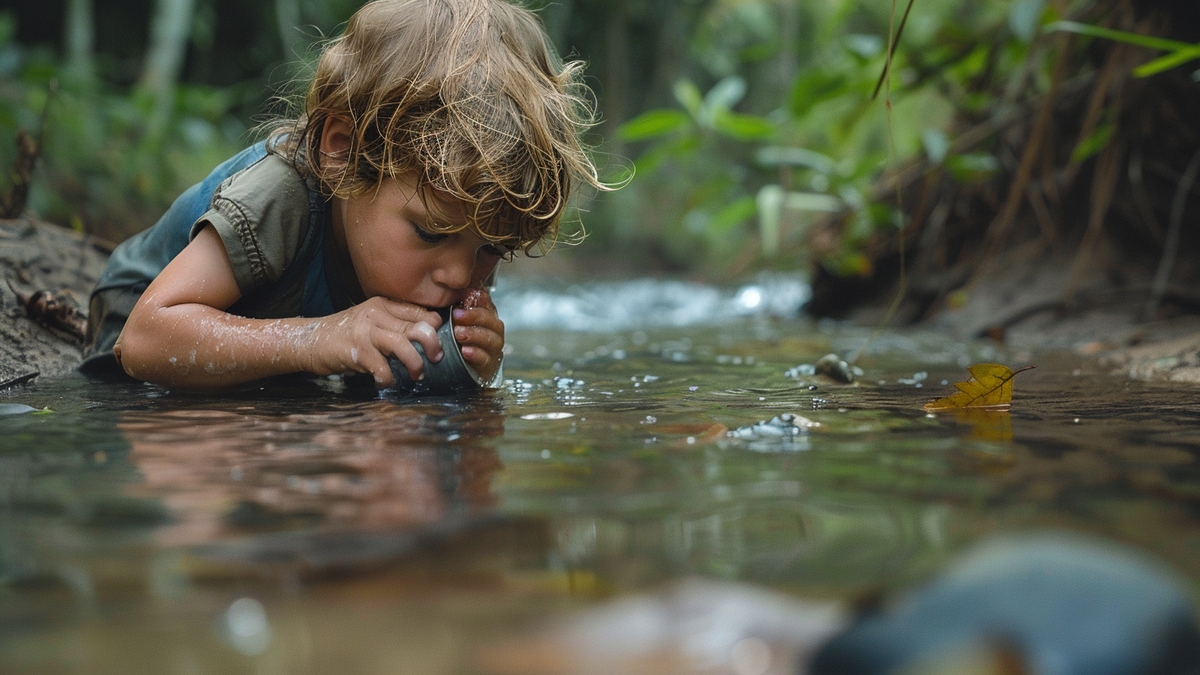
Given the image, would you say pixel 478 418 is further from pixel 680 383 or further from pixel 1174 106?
pixel 1174 106

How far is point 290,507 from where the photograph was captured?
3.39 feet

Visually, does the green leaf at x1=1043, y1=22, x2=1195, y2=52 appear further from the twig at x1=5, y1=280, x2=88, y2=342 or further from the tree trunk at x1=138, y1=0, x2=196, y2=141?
the tree trunk at x1=138, y1=0, x2=196, y2=141

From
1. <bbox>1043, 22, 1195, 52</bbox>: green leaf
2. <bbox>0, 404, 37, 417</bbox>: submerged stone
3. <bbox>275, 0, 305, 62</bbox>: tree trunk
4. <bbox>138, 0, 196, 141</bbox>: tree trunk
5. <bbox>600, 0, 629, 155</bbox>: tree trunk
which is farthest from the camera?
<bbox>600, 0, 629, 155</bbox>: tree trunk

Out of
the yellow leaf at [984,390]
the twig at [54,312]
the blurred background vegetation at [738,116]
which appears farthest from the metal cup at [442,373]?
the twig at [54,312]

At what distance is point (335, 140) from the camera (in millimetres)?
2332

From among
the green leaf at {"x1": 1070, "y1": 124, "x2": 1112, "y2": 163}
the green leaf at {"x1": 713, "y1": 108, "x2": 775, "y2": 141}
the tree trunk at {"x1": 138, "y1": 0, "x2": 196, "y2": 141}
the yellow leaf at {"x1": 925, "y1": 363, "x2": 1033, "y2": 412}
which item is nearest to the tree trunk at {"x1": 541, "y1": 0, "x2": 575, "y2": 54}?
the tree trunk at {"x1": 138, "y1": 0, "x2": 196, "y2": 141}

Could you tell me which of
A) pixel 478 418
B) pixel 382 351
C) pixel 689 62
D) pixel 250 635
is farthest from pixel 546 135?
pixel 689 62

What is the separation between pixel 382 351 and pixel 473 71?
2.35 ft

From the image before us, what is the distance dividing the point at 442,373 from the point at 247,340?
43cm

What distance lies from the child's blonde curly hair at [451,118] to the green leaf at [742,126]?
2358 mm

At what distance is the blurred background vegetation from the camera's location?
12.5 feet

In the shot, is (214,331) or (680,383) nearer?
(214,331)

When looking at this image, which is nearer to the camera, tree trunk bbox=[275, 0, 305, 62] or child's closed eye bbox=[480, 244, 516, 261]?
child's closed eye bbox=[480, 244, 516, 261]

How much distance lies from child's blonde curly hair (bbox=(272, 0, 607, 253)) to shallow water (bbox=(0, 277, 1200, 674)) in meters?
0.53
